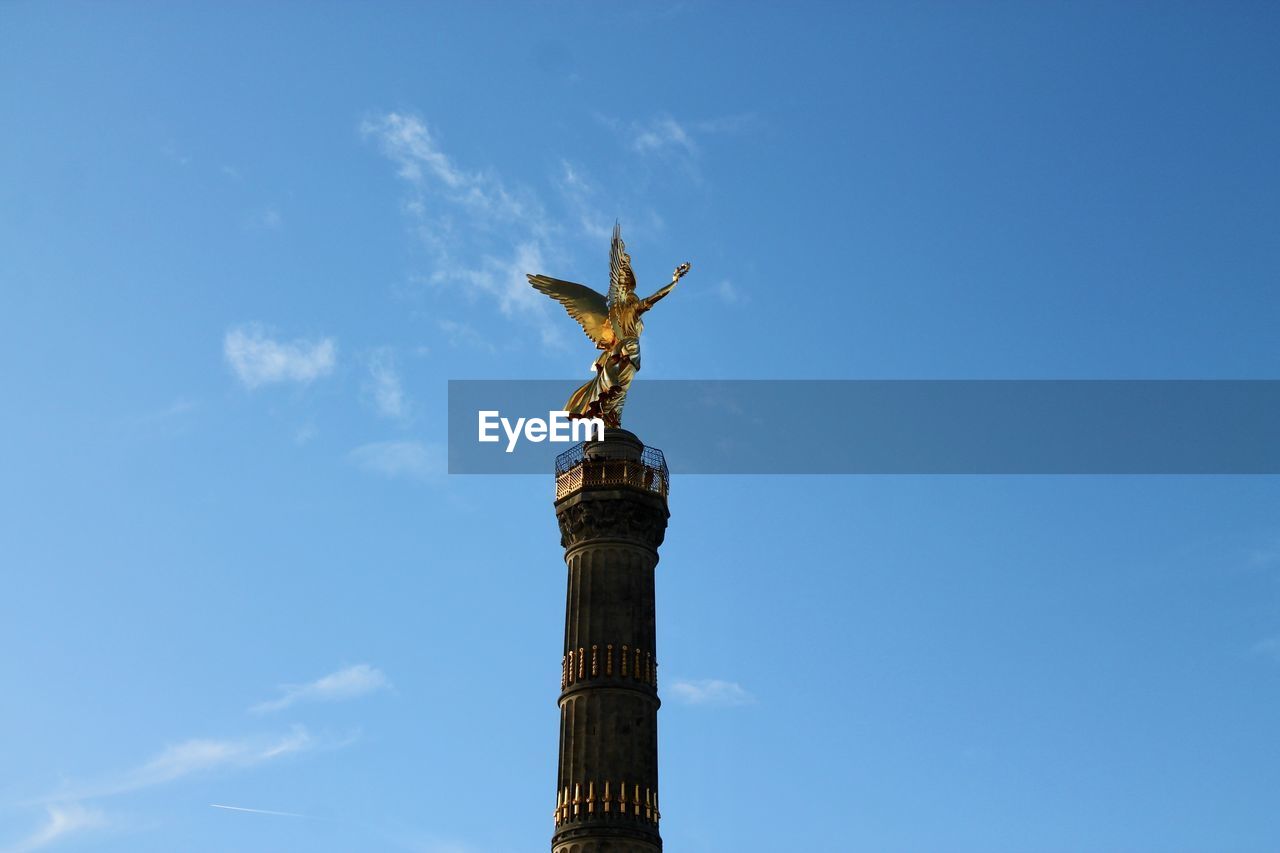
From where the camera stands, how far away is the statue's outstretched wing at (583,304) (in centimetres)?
7331

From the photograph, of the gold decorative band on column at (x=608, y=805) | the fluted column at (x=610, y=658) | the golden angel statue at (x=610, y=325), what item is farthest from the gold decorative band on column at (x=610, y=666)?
the golden angel statue at (x=610, y=325)

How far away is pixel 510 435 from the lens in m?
72.2

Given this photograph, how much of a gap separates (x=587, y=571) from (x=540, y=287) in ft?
47.5

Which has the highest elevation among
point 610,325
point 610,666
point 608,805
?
point 610,325

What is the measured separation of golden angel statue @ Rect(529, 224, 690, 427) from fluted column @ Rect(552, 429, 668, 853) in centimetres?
175

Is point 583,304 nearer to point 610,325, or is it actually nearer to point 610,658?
point 610,325

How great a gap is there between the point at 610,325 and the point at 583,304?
179 centimetres

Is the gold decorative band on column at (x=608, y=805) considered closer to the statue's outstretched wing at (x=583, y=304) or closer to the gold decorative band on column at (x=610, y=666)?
the gold decorative band on column at (x=610, y=666)

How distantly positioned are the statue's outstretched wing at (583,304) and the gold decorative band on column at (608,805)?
814 inches

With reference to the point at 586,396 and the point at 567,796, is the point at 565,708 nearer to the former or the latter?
the point at 567,796

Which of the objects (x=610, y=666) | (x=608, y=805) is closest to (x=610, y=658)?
(x=610, y=666)

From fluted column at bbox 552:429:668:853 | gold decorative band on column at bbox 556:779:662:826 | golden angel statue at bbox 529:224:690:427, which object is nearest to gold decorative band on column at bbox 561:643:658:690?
fluted column at bbox 552:429:668:853

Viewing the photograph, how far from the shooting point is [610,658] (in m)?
65.5

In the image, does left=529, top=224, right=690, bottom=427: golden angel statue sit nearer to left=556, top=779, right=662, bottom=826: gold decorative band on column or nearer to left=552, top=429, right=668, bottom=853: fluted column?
left=552, top=429, right=668, bottom=853: fluted column
